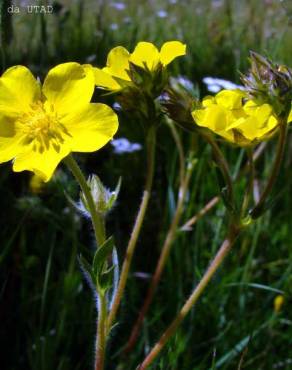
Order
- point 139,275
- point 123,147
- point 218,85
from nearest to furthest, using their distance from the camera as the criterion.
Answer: point 139,275
point 123,147
point 218,85

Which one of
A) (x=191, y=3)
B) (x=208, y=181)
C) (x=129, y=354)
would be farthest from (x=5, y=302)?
(x=191, y=3)

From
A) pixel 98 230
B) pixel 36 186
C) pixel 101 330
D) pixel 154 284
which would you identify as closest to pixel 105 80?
pixel 98 230

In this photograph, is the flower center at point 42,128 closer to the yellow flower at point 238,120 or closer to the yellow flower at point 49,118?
the yellow flower at point 49,118

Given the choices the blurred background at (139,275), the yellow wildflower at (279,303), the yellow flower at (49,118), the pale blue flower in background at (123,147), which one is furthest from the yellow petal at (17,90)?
the pale blue flower in background at (123,147)

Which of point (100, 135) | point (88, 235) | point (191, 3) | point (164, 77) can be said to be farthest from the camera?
point (191, 3)

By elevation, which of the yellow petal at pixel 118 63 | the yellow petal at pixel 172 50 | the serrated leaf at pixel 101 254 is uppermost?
the yellow petal at pixel 172 50

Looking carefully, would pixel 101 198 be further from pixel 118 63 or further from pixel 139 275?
pixel 139 275

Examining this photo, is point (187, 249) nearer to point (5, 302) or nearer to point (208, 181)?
point (208, 181)

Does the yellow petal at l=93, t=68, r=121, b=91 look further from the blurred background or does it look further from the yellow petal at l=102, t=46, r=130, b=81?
the blurred background
